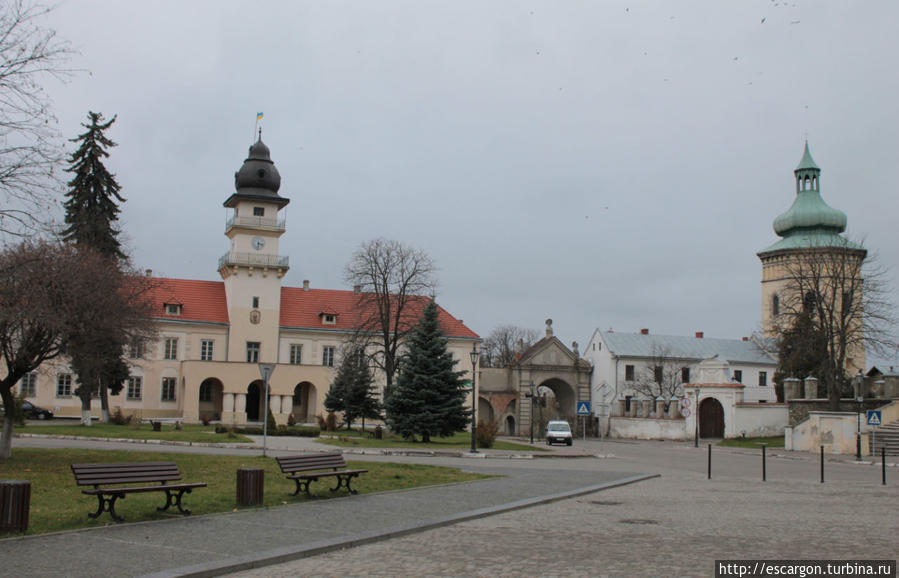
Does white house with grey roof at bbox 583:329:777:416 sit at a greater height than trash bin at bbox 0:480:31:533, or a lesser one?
greater

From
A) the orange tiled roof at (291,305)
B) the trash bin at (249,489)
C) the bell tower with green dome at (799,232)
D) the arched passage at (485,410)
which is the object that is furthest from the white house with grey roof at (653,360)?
the trash bin at (249,489)

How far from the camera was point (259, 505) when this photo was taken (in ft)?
43.9

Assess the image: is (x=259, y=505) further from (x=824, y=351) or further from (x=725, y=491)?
(x=824, y=351)

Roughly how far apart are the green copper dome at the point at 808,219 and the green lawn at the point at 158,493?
5852 cm

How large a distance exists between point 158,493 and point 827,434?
34.5 metres

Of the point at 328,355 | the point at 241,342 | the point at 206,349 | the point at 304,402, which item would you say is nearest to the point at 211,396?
the point at 206,349

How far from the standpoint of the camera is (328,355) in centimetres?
6412

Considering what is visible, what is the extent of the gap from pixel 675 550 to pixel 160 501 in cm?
851

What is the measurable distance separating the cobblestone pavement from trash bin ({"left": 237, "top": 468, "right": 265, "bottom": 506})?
330cm

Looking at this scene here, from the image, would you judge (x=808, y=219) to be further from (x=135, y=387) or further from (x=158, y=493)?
(x=158, y=493)

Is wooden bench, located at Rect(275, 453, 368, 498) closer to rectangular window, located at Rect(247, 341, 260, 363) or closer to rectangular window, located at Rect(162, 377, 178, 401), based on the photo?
rectangular window, located at Rect(162, 377, 178, 401)

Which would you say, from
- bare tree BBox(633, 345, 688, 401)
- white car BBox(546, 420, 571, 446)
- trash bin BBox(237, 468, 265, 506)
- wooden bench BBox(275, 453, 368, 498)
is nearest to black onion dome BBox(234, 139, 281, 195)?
white car BBox(546, 420, 571, 446)

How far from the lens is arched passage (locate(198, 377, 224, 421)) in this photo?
5875 cm

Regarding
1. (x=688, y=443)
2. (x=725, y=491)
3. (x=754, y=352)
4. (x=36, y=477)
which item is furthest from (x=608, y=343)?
(x=36, y=477)
